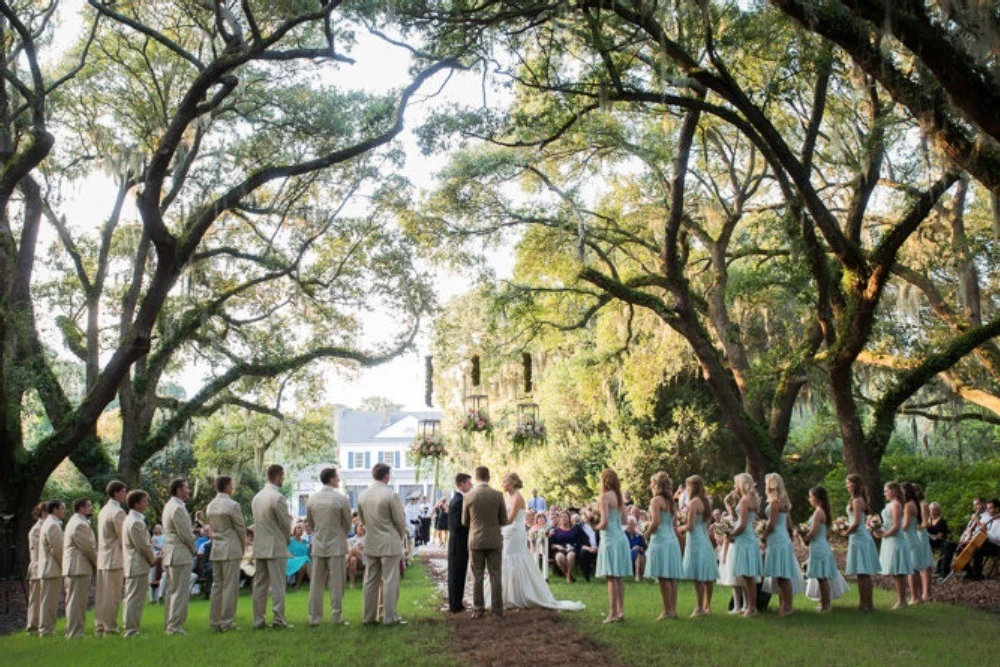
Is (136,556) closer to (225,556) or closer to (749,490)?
(225,556)

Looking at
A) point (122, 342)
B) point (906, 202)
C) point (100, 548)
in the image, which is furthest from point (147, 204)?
point (906, 202)

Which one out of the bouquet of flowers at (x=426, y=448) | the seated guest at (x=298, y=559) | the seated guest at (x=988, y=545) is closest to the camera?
the seated guest at (x=988, y=545)

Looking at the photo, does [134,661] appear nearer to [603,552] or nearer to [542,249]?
[603,552]

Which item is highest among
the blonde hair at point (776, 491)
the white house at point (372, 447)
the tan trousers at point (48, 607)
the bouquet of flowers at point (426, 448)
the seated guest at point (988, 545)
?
the white house at point (372, 447)

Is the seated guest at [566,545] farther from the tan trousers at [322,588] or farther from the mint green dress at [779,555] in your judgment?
the tan trousers at [322,588]

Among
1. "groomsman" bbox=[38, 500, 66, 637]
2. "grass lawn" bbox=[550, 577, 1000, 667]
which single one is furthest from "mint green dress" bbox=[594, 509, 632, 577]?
"groomsman" bbox=[38, 500, 66, 637]

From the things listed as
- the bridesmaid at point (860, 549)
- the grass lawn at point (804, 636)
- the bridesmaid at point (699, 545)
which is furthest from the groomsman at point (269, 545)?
the bridesmaid at point (860, 549)

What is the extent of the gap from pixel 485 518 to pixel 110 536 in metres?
3.83

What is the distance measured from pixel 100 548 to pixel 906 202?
47.7 feet

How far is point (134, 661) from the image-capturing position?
778 centimetres

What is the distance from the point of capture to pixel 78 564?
9.94 m

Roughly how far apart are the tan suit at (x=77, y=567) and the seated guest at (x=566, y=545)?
6.95 m

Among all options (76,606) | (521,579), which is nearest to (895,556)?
(521,579)

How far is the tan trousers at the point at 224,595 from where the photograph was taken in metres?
9.47
